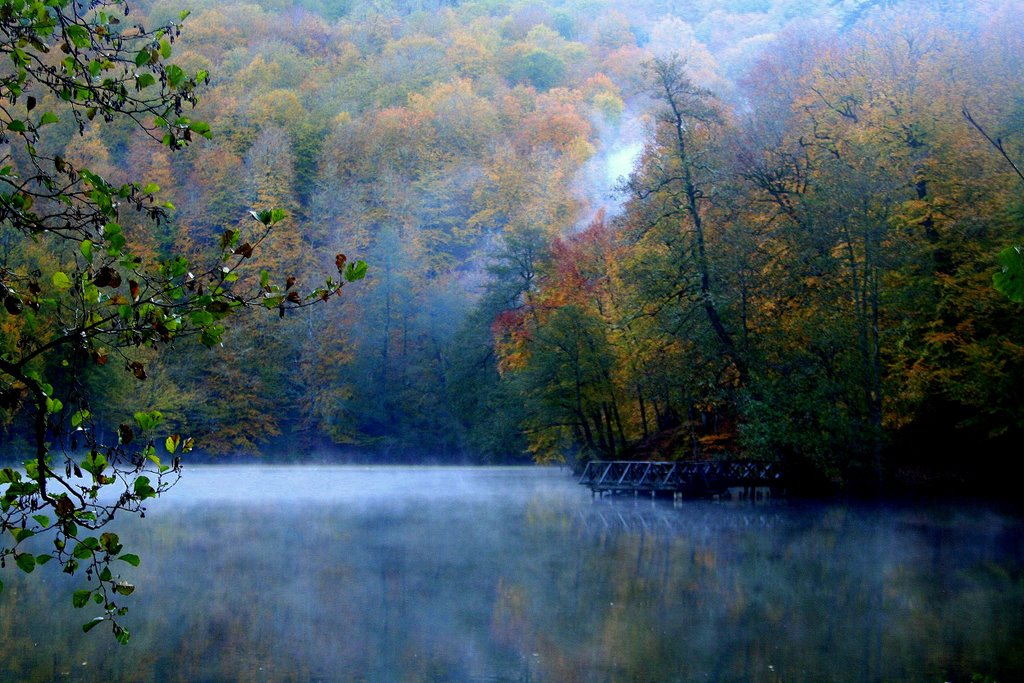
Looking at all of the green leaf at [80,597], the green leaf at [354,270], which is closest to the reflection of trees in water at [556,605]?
the green leaf at [80,597]

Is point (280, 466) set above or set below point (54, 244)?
below

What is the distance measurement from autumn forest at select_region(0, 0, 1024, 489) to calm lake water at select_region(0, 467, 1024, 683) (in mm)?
3341

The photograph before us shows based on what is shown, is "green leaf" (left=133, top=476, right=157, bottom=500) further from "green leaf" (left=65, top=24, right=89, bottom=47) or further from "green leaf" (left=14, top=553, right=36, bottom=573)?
"green leaf" (left=65, top=24, right=89, bottom=47)

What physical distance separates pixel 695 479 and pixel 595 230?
14.3 metres

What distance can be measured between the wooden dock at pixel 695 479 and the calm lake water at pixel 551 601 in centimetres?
511

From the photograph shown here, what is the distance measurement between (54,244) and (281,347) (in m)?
12.5

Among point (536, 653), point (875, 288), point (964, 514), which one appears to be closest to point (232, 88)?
point (875, 288)

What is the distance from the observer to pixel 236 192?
51.7m

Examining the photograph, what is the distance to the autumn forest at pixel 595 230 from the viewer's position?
25047 millimetres

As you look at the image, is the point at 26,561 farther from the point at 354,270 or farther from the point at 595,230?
the point at 595,230

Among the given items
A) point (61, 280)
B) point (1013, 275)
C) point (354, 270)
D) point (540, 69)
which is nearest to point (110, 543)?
point (61, 280)

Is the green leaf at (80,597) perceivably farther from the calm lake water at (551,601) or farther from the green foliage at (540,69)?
the green foliage at (540,69)

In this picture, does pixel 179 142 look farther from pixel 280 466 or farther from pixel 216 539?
pixel 280 466

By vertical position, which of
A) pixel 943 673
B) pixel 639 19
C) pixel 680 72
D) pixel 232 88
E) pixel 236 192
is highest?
pixel 639 19
